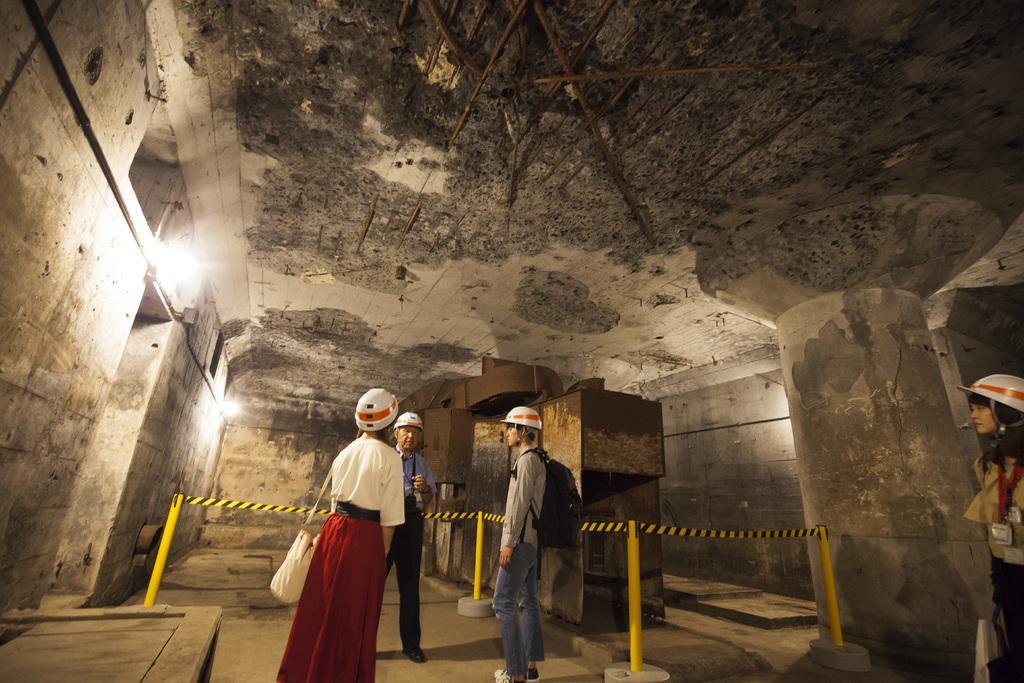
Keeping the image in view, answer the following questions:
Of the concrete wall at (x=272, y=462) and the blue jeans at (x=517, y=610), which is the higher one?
the concrete wall at (x=272, y=462)

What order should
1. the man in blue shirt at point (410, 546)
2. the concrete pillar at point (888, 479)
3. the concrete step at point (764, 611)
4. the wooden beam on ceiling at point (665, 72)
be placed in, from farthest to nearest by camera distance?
the concrete step at point (764, 611) < the concrete pillar at point (888, 479) < the man in blue shirt at point (410, 546) < the wooden beam on ceiling at point (665, 72)

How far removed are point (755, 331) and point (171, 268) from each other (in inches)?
301

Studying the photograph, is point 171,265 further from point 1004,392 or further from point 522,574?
point 1004,392

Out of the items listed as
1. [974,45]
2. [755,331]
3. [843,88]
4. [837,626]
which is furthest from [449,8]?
[755,331]

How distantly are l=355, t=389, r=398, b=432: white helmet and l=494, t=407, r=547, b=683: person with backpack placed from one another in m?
1.24

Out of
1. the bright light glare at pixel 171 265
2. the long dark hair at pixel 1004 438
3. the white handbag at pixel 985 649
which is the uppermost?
the bright light glare at pixel 171 265

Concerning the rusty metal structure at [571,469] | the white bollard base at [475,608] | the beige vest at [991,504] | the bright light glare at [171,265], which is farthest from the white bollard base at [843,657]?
the bright light glare at [171,265]

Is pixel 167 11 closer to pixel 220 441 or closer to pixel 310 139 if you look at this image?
pixel 310 139

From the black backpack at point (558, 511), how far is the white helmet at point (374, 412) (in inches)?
53.1

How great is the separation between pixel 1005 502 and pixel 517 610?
2.86m

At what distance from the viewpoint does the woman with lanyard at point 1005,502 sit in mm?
2305

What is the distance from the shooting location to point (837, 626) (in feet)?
13.7

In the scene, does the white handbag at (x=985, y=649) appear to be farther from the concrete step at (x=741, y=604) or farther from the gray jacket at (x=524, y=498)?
the concrete step at (x=741, y=604)

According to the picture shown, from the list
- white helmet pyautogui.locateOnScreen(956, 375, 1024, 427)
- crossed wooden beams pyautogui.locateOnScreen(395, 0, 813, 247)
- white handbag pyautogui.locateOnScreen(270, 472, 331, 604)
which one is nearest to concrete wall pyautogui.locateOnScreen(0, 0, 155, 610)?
white handbag pyautogui.locateOnScreen(270, 472, 331, 604)
